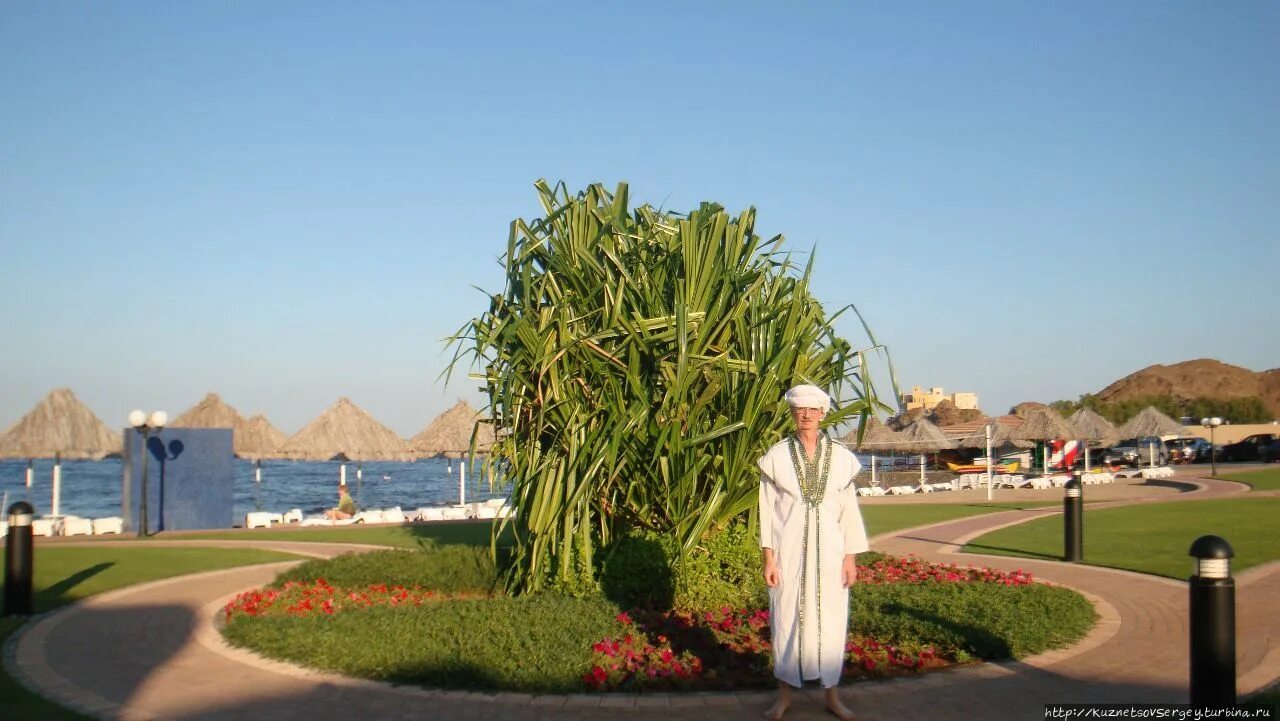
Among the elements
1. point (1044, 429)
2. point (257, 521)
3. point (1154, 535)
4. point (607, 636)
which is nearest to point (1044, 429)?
point (1044, 429)

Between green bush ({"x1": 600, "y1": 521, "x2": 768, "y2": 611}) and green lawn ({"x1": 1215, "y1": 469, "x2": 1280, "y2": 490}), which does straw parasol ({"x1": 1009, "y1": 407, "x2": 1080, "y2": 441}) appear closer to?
green lawn ({"x1": 1215, "y1": 469, "x2": 1280, "y2": 490})

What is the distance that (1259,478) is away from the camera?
29359 millimetres

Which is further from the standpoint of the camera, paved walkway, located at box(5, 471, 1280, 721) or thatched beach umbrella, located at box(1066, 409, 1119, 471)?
thatched beach umbrella, located at box(1066, 409, 1119, 471)

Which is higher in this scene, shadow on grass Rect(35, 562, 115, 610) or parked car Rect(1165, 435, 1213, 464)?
shadow on grass Rect(35, 562, 115, 610)

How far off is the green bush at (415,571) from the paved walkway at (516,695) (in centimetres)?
138

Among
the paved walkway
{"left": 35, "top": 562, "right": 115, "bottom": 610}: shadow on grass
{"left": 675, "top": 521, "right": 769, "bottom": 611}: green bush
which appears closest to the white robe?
the paved walkway

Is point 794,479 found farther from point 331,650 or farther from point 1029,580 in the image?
point 1029,580

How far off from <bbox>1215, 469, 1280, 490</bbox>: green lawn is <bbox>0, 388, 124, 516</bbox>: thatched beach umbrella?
→ 1153 inches

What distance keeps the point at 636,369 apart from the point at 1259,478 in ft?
92.9

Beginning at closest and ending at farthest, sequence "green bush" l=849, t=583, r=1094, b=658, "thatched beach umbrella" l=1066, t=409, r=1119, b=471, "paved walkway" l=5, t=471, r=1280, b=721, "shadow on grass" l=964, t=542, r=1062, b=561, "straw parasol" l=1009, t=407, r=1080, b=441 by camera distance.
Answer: "paved walkway" l=5, t=471, r=1280, b=721
"green bush" l=849, t=583, r=1094, b=658
"shadow on grass" l=964, t=542, r=1062, b=561
"straw parasol" l=1009, t=407, r=1080, b=441
"thatched beach umbrella" l=1066, t=409, r=1119, b=471

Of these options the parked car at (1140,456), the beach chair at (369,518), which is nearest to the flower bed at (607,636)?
the beach chair at (369,518)

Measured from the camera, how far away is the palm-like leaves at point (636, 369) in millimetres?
8016

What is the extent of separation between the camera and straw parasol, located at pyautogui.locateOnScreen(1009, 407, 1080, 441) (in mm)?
40531

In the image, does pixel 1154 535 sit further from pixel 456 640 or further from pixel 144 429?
pixel 144 429
